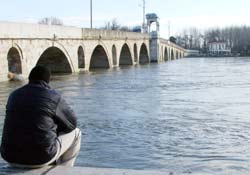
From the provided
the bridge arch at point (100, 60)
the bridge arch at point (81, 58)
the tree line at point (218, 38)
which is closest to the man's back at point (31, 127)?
the bridge arch at point (81, 58)

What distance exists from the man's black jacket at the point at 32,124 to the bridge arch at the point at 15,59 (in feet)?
67.8

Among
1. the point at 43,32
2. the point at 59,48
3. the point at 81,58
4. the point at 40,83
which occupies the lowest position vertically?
the point at 81,58

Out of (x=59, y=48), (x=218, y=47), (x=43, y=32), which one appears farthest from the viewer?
(x=218, y=47)

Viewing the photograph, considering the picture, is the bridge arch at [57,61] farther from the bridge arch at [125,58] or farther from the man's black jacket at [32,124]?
the man's black jacket at [32,124]

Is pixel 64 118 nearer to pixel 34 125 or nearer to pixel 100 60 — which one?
pixel 34 125

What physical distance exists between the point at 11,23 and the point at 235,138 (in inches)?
646

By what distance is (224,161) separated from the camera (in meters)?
7.73

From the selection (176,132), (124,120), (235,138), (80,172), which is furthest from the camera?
(124,120)

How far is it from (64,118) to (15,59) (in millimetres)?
21063

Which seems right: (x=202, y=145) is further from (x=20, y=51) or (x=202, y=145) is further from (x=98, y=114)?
(x=20, y=51)

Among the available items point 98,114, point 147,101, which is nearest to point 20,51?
point 147,101

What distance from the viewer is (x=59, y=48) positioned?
30594mm

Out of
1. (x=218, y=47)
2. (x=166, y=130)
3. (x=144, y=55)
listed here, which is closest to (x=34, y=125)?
→ (x=166, y=130)

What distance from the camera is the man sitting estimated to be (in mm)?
4699
